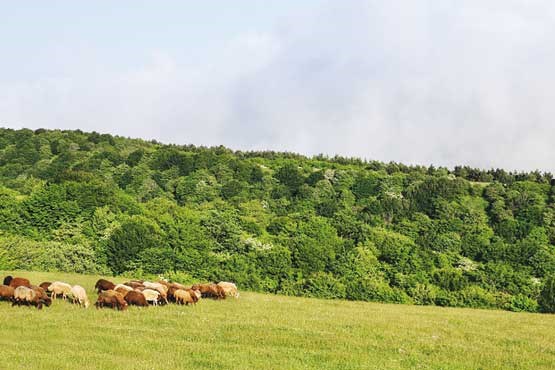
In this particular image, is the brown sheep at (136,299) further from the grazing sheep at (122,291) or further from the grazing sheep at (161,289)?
the grazing sheep at (161,289)

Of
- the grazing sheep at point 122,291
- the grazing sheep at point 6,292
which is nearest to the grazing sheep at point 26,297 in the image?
the grazing sheep at point 6,292

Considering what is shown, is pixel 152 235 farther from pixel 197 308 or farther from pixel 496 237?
Answer: pixel 496 237

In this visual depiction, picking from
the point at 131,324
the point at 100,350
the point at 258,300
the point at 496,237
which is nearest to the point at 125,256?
the point at 258,300

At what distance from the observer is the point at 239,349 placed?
24203mm

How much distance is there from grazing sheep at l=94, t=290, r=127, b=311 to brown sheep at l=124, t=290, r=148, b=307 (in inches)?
24.2

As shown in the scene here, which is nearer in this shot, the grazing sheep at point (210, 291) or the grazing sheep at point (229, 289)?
the grazing sheep at point (210, 291)

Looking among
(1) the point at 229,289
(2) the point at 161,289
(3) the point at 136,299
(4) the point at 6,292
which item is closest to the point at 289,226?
(1) the point at 229,289

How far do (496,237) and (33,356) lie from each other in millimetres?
83328

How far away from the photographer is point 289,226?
84.8m

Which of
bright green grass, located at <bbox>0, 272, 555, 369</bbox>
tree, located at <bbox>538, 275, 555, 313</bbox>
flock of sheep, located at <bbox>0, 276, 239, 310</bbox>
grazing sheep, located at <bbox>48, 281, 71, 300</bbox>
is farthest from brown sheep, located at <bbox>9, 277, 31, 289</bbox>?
tree, located at <bbox>538, 275, 555, 313</bbox>

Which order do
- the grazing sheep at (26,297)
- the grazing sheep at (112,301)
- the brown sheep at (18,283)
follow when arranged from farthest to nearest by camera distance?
the brown sheep at (18,283), the grazing sheep at (112,301), the grazing sheep at (26,297)

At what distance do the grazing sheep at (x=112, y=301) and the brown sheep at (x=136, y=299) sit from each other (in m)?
0.61

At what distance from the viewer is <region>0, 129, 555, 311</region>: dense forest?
2692 inches

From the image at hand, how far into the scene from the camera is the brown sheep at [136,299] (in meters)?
31.2
